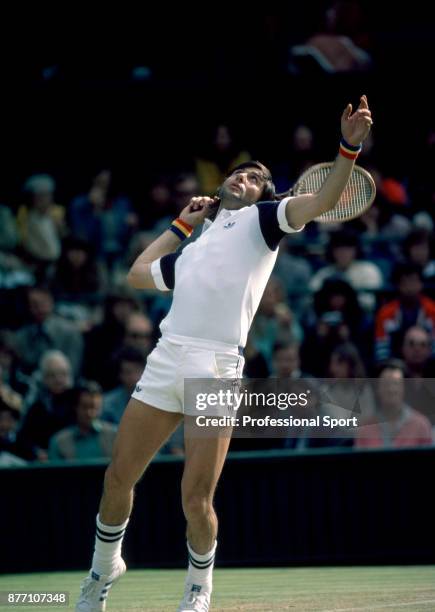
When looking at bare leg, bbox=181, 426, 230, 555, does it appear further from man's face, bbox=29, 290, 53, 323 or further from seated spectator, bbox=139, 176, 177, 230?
seated spectator, bbox=139, 176, 177, 230

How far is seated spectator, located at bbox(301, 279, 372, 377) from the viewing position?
1129cm

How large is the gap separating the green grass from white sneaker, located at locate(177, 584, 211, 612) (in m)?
0.58

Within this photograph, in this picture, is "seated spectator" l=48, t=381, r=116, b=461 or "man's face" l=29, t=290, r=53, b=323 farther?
"man's face" l=29, t=290, r=53, b=323

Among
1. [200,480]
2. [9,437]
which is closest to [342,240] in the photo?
[9,437]

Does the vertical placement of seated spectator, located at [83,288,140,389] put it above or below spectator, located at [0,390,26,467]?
above

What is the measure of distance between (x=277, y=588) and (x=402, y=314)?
384 cm

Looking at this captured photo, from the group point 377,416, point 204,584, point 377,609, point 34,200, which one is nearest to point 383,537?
point 377,416

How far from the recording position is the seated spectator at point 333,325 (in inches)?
444

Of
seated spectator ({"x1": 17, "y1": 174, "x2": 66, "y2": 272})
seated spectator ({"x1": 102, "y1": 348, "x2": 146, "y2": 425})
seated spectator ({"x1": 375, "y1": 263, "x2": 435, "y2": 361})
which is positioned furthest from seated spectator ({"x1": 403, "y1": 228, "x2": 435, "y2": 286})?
seated spectator ({"x1": 17, "y1": 174, "x2": 66, "y2": 272})

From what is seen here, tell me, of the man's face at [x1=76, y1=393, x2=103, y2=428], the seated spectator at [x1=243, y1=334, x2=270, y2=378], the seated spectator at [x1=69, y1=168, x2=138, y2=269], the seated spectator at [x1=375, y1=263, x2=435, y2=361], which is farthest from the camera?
the seated spectator at [x1=69, y1=168, x2=138, y2=269]

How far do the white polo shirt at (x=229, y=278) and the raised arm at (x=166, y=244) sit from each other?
0.32m

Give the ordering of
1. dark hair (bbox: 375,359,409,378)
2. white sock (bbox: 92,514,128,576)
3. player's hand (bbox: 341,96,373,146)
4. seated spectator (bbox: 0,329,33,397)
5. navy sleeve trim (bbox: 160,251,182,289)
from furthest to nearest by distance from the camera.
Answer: seated spectator (bbox: 0,329,33,397)
dark hair (bbox: 375,359,409,378)
navy sleeve trim (bbox: 160,251,182,289)
white sock (bbox: 92,514,128,576)
player's hand (bbox: 341,96,373,146)

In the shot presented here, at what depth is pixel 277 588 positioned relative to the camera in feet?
27.4

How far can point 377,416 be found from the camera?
1022 centimetres
